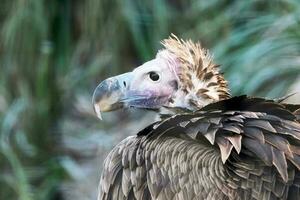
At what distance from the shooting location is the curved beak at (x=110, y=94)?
3990 millimetres

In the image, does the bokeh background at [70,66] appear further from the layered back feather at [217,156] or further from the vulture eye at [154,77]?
the layered back feather at [217,156]

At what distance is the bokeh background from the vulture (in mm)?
2099

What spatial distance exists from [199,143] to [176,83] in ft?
1.92

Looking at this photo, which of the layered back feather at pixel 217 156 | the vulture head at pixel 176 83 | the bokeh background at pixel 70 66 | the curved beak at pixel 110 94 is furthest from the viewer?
the bokeh background at pixel 70 66

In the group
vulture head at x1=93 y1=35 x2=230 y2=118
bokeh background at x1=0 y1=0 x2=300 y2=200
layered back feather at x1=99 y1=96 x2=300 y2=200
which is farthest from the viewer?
bokeh background at x1=0 y1=0 x2=300 y2=200

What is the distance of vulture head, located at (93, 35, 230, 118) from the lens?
409cm

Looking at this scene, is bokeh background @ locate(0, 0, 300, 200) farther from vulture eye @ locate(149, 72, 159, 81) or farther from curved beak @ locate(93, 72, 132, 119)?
curved beak @ locate(93, 72, 132, 119)

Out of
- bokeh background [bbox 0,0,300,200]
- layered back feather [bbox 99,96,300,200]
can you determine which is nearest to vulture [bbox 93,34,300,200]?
layered back feather [bbox 99,96,300,200]

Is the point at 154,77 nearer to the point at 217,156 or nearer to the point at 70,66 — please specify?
the point at 217,156

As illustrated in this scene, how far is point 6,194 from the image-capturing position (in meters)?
6.62

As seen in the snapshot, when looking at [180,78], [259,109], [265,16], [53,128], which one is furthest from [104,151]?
[259,109]

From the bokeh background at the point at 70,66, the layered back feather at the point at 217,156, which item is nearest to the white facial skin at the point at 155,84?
the layered back feather at the point at 217,156

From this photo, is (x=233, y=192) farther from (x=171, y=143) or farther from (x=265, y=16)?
(x=265, y=16)

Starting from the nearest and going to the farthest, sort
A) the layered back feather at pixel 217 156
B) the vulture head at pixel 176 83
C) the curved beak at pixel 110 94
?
1. the layered back feather at pixel 217 156
2. the curved beak at pixel 110 94
3. the vulture head at pixel 176 83
